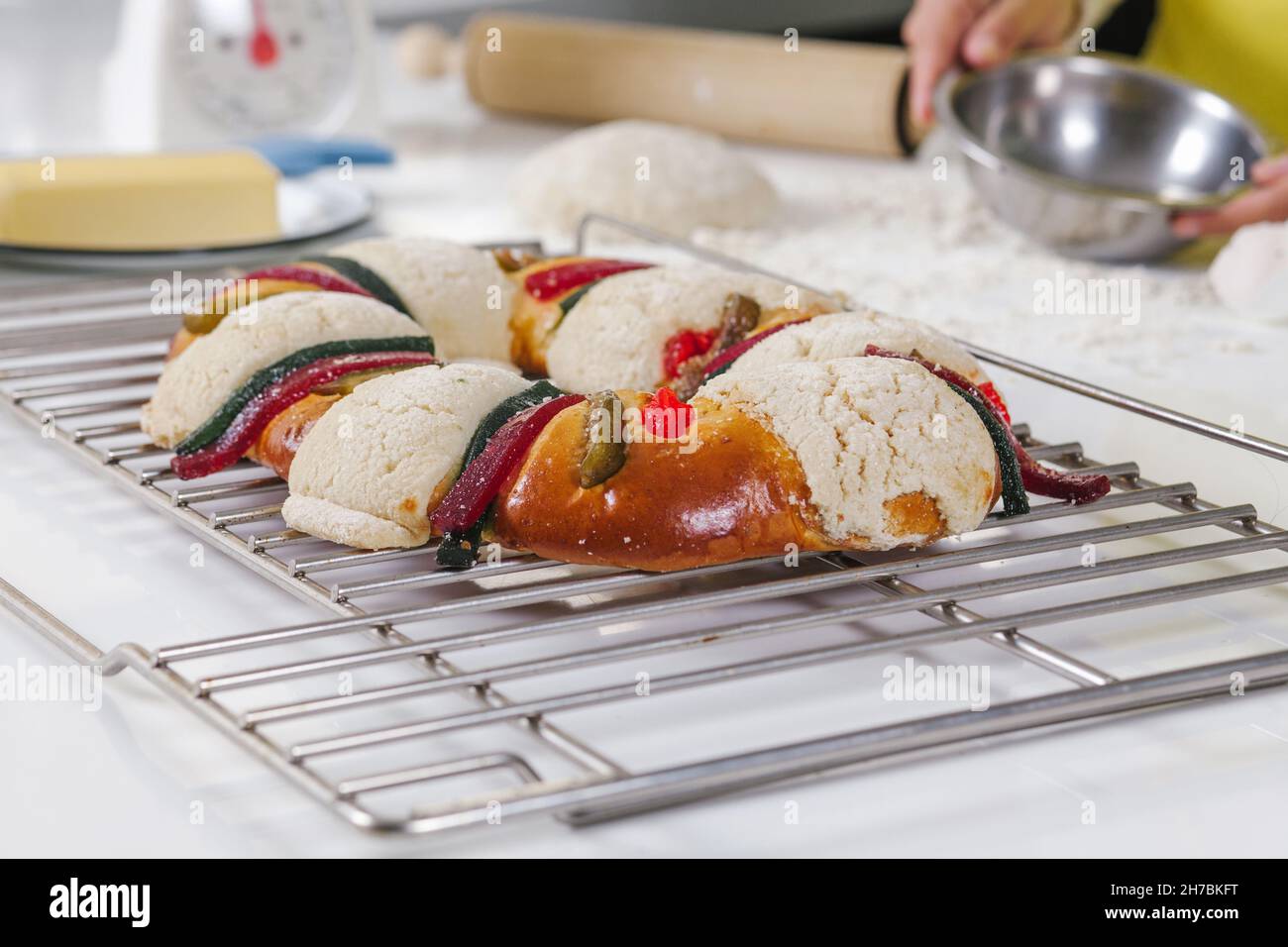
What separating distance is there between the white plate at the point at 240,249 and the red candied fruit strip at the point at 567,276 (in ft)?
1.84

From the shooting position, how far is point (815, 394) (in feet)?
3.06

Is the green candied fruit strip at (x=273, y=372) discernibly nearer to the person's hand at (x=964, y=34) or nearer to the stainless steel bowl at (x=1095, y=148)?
the stainless steel bowl at (x=1095, y=148)

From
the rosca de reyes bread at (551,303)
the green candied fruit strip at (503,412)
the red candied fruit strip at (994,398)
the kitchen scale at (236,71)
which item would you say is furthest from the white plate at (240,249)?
the red candied fruit strip at (994,398)

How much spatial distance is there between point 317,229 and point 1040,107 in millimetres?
889

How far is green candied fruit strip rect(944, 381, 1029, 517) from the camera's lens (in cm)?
96

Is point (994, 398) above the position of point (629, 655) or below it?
above

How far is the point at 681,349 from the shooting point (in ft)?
3.87

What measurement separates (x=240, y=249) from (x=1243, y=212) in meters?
1.08

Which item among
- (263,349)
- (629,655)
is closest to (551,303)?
(263,349)

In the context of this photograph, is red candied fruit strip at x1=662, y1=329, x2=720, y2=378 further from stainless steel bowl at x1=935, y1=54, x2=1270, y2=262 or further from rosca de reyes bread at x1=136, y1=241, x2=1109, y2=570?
stainless steel bowl at x1=935, y1=54, x2=1270, y2=262

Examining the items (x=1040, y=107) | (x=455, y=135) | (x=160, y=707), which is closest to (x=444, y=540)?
(x=160, y=707)

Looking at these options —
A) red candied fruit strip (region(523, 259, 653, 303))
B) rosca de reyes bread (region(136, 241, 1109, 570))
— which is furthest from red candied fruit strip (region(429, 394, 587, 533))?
red candied fruit strip (region(523, 259, 653, 303))

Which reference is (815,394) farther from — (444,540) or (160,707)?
(160,707)

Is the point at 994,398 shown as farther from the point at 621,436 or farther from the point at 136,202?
the point at 136,202
